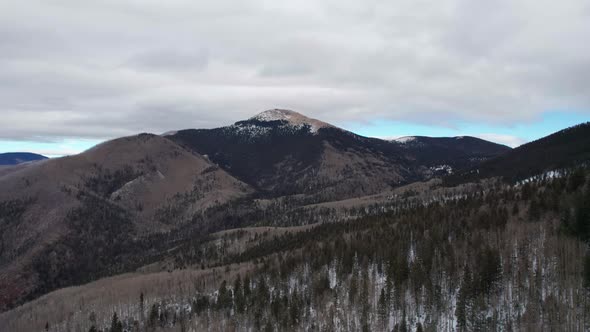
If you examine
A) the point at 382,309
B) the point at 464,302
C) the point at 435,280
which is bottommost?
the point at 382,309

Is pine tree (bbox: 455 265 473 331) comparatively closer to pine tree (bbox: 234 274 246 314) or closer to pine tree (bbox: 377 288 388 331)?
pine tree (bbox: 377 288 388 331)

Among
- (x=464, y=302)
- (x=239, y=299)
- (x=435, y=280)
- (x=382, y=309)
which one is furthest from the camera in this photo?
(x=239, y=299)

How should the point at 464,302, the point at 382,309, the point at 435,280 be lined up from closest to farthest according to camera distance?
the point at 464,302, the point at 382,309, the point at 435,280

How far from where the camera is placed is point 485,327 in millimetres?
100312

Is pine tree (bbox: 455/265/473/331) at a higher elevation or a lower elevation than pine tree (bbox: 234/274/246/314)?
higher

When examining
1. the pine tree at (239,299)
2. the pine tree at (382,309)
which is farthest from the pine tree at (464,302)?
the pine tree at (239,299)

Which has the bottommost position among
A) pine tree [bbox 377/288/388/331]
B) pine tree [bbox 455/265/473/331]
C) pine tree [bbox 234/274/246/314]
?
pine tree [bbox 234/274/246/314]

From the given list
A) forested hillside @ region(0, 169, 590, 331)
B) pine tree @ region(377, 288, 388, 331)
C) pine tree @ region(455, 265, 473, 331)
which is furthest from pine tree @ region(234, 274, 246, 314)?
pine tree @ region(455, 265, 473, 331)

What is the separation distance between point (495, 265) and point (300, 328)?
57535 mm

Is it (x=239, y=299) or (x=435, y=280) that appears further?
(x=239, y=299)

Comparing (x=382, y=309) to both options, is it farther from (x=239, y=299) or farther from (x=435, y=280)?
(x=239, y=299)

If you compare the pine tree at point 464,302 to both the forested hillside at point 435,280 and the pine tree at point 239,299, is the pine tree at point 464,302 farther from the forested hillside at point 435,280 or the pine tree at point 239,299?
the pine tree at point 239,299

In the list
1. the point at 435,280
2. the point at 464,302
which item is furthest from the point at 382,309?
the point at 464,302

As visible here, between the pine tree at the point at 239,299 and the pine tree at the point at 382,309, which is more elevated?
the pine tree at the point at 382,309
